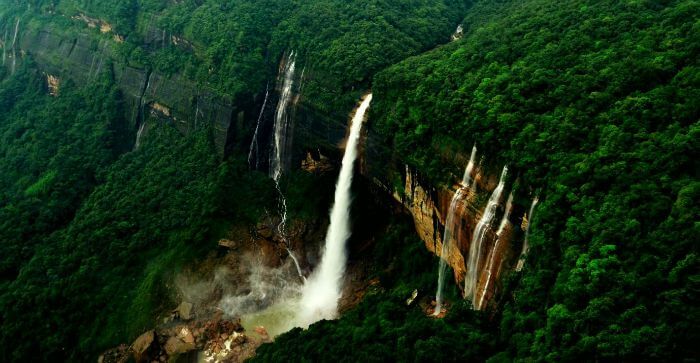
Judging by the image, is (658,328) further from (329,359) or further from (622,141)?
(329,359)

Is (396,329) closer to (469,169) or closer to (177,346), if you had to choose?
(469,169)

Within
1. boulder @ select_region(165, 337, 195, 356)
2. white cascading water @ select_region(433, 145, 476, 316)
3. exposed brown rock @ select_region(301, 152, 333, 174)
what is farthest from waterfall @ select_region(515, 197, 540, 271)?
boulder @ select_region(165, 337, 195, 356)

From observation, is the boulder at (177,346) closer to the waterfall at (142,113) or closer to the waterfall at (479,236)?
the waterfall at (479,236)

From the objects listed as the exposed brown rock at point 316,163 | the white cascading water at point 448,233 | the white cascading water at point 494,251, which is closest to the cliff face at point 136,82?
the exposed brown rock at point 316,163

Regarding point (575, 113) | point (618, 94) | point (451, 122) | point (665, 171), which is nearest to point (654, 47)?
point (618, 94)

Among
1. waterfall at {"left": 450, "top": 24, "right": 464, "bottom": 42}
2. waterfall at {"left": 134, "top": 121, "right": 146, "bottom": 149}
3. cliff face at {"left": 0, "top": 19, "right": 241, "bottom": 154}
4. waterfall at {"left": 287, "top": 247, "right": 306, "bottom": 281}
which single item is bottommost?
waterfall at {"left": 287, "top": 247, "right": 306, "bottom": 281}

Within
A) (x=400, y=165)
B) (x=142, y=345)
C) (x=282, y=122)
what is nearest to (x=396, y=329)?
(x=400, y=165)

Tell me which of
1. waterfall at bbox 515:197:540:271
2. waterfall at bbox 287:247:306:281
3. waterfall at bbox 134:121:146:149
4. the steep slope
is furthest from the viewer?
waterfall at bbox 134:121:146:149

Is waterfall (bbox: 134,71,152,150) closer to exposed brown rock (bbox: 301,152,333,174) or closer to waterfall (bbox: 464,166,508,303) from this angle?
exposed brown rock (bbox: 301,152,333,174)
